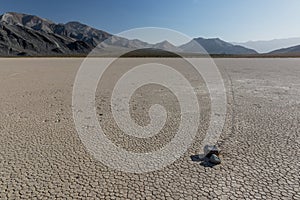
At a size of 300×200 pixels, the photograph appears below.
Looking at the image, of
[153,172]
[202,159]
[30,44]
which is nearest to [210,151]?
[202,159]

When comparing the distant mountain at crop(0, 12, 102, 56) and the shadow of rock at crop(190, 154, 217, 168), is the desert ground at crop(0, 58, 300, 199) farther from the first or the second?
the distant mountain at crop(0, 12, 102, 56)

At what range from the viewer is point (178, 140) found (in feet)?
15.7

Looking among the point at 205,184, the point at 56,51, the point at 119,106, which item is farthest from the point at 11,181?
the point at 56,51

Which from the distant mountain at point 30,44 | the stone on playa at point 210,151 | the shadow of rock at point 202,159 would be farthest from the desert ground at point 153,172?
the distant mountain at point 30,44

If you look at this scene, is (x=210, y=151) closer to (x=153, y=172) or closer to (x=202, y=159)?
(x=202, y=159)

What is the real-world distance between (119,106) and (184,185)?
193 inches

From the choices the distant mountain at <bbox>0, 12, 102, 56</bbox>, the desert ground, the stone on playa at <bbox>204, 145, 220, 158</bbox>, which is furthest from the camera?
the distant mountain at <bbox>0, 12, 102, 56</bbox>

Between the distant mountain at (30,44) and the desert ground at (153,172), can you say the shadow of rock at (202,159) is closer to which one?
the desert ground at (153,172)

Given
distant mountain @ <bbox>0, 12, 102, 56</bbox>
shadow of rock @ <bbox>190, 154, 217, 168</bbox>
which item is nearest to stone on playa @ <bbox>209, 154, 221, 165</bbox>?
shadow of rock @ <bbox>190, 154, 217, 168</bbox>

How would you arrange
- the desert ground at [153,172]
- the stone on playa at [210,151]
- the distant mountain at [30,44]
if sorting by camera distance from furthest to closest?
the distant mountain at [30,44] < the stone on playa at [210,151] < the desert ground at [153,172]

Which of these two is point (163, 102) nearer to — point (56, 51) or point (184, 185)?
point (184, 185)

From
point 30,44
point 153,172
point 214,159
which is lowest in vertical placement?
point 153,172

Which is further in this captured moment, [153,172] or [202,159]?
[202,159]

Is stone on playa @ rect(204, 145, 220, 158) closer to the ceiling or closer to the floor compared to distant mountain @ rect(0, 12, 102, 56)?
closer to the floor
